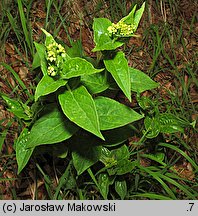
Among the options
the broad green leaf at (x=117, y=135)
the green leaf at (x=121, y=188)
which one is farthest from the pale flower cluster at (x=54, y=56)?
the green leaf at (x=121, y=188)

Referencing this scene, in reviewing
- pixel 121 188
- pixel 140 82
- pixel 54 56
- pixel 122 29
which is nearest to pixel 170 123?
pixel 140 82

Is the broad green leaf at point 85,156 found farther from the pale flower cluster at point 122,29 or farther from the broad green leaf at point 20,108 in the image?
the pale flower cluster at point 122,29

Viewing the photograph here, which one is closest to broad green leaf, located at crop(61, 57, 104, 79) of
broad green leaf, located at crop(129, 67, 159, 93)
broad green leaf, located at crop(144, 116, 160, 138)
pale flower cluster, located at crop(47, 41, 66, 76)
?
pale flower cluster, located at crop(47, 41, 66, 76)

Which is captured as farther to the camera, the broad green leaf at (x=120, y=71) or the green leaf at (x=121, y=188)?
the green leaf at (x=121, y=188)

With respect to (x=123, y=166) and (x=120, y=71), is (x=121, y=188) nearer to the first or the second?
(x=123, y=166)

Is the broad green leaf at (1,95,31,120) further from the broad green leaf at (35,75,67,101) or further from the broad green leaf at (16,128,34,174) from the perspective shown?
the broad green leaf at (35,75,67,101)

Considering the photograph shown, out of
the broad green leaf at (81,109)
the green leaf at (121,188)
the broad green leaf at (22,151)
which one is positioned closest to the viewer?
the broad green leaf at (81,109)

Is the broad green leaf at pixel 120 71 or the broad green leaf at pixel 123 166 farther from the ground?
the broad green leaf at pixel 120 71
